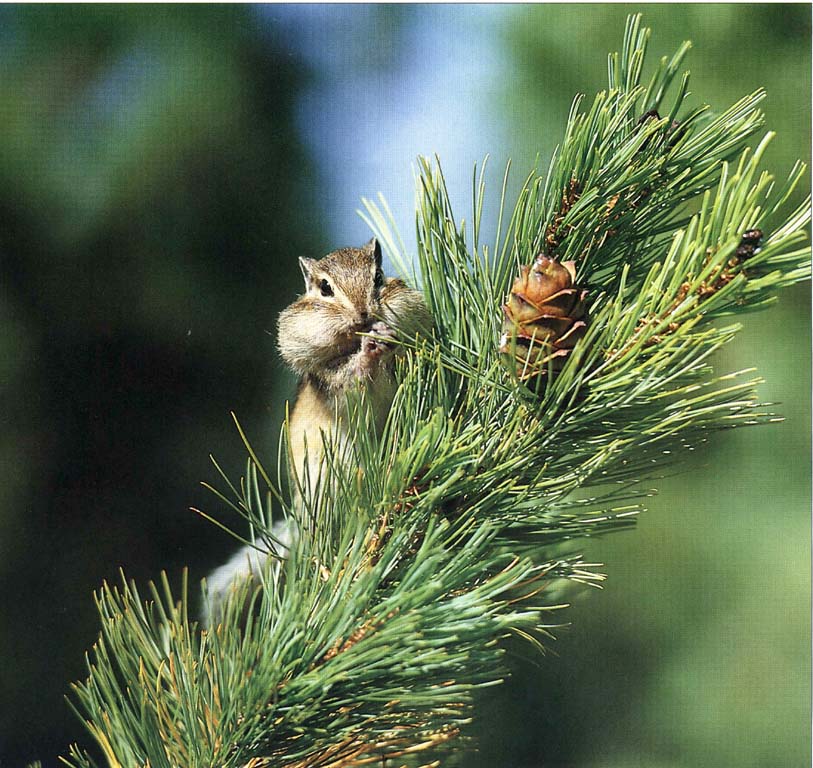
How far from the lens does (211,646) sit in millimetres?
453

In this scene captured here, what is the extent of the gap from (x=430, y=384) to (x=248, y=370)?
123cm

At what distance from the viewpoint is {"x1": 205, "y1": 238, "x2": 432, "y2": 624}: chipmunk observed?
0.94 m

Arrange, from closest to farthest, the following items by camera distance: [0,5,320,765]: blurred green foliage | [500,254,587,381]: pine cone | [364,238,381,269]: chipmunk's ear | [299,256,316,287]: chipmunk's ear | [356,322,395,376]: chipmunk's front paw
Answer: [500,254,587,381]: pine cone, [356,322,395,376]: chipmunk's front paw, [364,238,381,269]: chipmunk's ear, [299,256,316,287]: chipmunk's ear, [0,5,320,765]: blurred green foliage

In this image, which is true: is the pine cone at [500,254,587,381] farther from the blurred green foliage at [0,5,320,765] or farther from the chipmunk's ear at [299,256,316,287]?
the blurred green foliage at [0,5,320,765]

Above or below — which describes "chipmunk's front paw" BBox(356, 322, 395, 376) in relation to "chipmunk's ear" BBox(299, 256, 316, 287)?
below

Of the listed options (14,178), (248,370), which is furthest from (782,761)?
(14,178)

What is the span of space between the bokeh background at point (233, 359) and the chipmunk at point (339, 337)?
55 centimetres

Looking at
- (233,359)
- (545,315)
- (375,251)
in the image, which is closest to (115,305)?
(233,359)

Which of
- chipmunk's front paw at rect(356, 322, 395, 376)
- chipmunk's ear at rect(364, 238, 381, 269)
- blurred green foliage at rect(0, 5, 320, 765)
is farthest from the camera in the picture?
blurred green foliage at rect(0, 5, 320, 765)

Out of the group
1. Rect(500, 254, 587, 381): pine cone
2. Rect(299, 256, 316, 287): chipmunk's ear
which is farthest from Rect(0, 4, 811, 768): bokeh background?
Rect(500, 254, 587, 381): pine cone

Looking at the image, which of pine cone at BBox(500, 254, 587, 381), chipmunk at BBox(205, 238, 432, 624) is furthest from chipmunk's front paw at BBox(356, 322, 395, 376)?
pine cone at BBox(500, 254, 587, 381)

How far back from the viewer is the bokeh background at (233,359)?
1.46 meters

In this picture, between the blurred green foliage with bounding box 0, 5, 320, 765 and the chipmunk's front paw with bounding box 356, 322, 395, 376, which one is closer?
the chipmunk's front paw with bounding box 356, 322, 395, 376

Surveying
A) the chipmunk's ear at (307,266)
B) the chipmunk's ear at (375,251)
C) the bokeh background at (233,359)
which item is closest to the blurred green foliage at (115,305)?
the bokeh background at (233,359)
